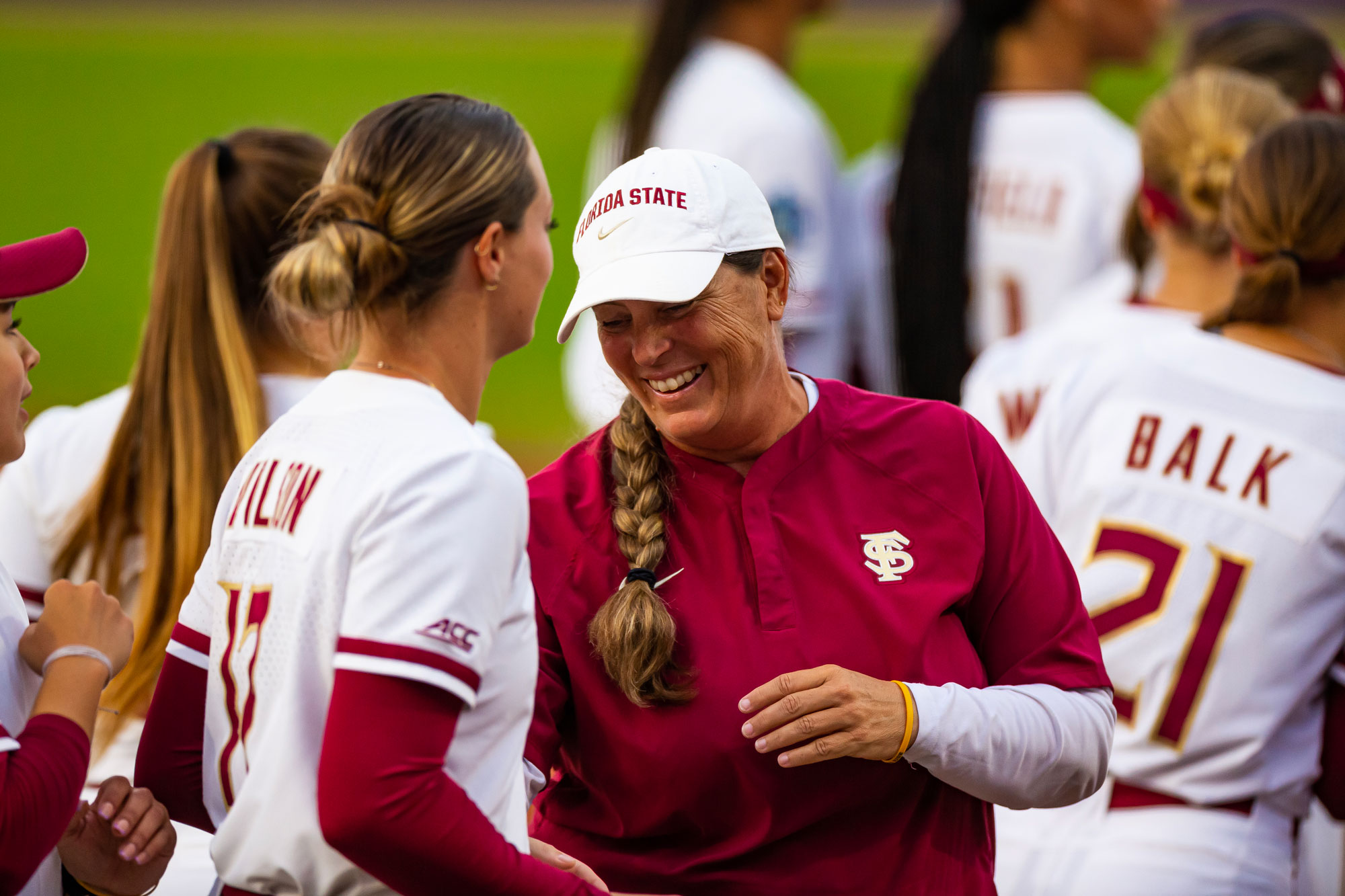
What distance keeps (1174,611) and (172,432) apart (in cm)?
165

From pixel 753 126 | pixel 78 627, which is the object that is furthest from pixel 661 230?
pixel 753 126

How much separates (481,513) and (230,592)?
339 mm

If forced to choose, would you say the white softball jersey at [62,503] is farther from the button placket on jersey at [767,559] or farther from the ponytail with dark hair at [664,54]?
the ponytail with dark hair at [664,54]

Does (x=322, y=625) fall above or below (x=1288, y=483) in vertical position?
above

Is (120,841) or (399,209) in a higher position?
(399,209)

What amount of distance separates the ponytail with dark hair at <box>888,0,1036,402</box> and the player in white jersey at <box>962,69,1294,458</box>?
95 cm

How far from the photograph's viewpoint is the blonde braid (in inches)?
68.4

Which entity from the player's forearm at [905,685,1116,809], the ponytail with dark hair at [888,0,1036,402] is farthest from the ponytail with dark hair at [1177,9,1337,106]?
the player's forearm at [905,685,1116,809]

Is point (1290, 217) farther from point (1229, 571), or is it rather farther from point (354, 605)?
point (354, 605)

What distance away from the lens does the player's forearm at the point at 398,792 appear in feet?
Result: 4.38

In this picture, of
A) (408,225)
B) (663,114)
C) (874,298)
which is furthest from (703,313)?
(874,298)

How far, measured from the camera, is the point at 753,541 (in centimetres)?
186

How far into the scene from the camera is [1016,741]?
1771mm

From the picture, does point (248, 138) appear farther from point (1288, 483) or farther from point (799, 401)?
point (1288, 483)
